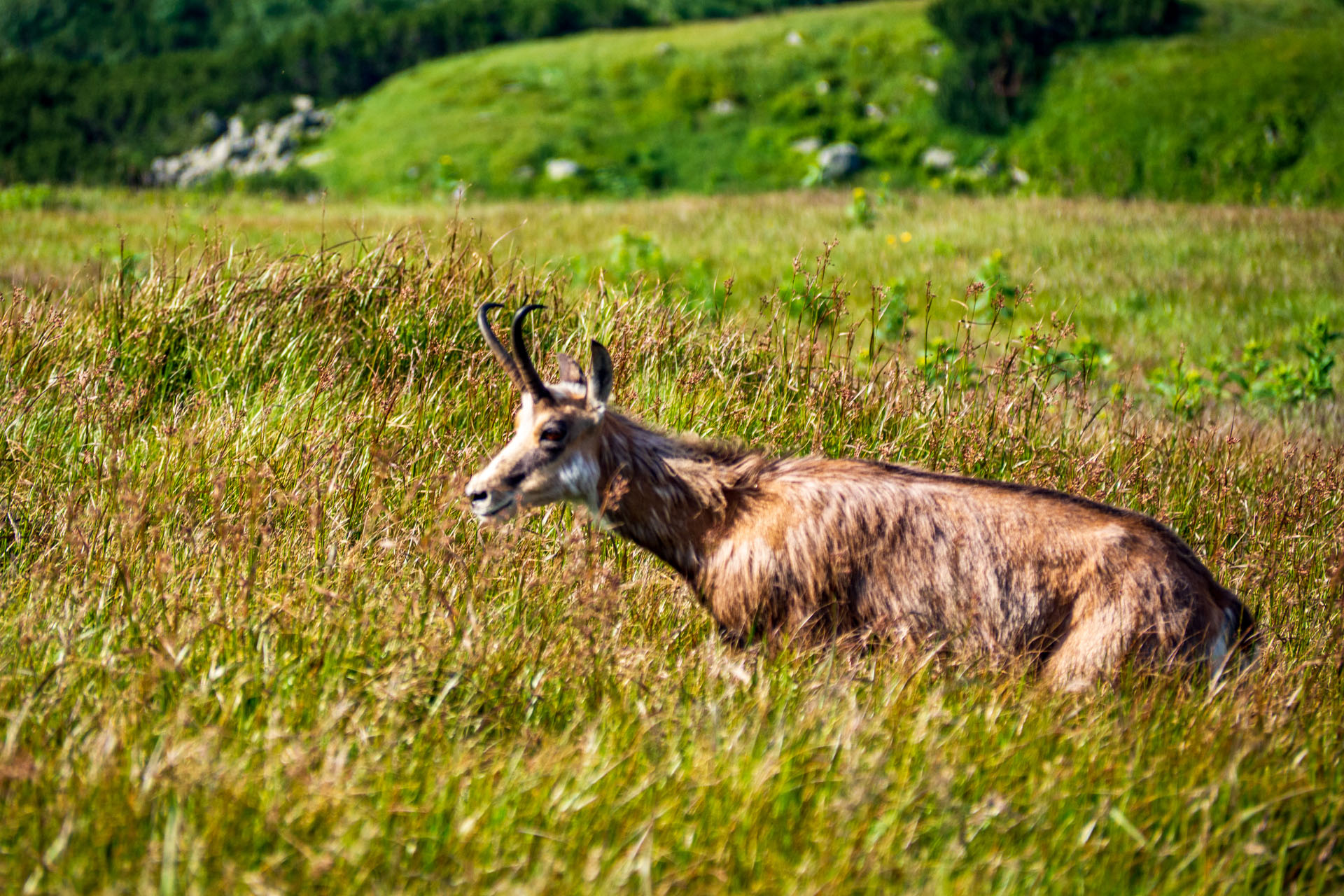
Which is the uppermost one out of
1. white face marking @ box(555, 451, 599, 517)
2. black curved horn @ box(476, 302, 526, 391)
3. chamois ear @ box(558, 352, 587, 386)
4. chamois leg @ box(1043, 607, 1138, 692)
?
black curved horn @ box(476, 302, 526, 391)

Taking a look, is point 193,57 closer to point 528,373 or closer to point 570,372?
point 570,372

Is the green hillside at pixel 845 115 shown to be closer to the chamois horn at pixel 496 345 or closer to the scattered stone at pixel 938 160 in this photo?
the scattered stone at pixel 938 160

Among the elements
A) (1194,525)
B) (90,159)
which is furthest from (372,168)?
(1194,525)

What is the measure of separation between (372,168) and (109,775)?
33.5 metres

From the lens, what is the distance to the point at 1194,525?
585 centimetres

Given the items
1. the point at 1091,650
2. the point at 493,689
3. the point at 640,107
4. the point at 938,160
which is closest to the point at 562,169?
the point at 640,107

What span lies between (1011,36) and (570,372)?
123ft

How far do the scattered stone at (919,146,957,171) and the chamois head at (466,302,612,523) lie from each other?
102ft

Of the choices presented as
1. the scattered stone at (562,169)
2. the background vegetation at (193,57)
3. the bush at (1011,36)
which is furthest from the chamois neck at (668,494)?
the bush at (1011,36)

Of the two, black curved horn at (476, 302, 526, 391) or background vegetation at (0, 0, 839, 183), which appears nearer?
black curved horn at (476, 302, 526, 391)

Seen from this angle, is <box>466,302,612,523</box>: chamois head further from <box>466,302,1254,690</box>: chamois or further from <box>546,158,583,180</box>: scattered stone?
<box>546,158,583,180</box>: scattered stone

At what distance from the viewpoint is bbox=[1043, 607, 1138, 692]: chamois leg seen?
378 centimetres

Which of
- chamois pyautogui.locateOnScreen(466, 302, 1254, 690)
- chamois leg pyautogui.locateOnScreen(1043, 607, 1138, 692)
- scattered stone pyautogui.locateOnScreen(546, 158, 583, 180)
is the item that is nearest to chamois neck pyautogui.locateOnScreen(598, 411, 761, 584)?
chamois pyautogui.locateOnScreen(466, 302, 1254, 690)

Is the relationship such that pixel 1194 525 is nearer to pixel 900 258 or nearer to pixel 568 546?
pixel 568 546
